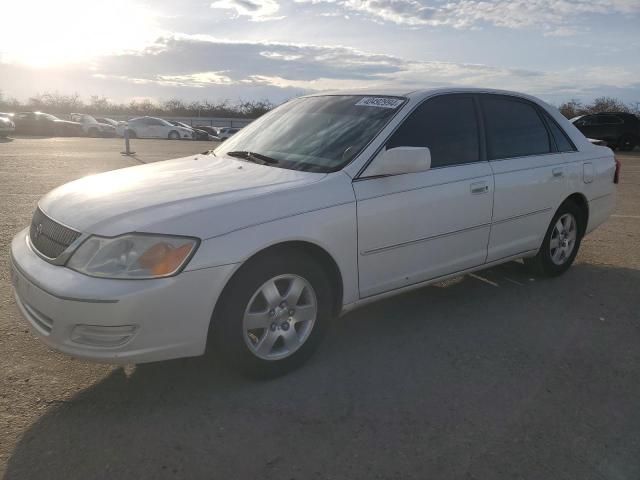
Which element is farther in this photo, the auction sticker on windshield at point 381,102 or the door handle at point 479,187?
the door handle at point 479,187

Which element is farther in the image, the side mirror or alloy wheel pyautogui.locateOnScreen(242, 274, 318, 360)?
the side mirror

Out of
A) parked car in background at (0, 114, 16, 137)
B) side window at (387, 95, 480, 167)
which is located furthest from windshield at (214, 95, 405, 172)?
parked car in background at (0, 114, 16, 137)

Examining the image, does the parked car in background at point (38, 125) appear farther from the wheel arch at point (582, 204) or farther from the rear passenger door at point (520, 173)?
the wheel arch at point (582, 204)

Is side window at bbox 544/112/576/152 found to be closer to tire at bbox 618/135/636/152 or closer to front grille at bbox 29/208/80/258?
front grille at bbox 29/208/80/258

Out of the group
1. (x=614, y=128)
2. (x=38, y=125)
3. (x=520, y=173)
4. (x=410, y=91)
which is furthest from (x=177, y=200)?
(x=38, y=125)

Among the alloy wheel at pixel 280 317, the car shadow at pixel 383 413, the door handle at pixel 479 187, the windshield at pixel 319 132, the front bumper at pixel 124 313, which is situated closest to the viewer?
the car shadow at pixel 383 413

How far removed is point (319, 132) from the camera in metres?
3.93

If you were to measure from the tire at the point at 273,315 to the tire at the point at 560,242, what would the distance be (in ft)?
8.11

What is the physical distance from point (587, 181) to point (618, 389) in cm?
247

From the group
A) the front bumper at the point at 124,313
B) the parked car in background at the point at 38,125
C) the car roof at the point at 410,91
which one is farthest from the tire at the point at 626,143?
the parked car in background at the point at 38,125

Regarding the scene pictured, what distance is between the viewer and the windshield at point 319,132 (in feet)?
12.0

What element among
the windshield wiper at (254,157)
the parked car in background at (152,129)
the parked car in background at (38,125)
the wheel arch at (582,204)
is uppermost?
the windshield wiper at (254,157)

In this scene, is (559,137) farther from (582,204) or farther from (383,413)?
(383,413)

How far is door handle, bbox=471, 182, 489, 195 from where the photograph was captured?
4.09 meters
